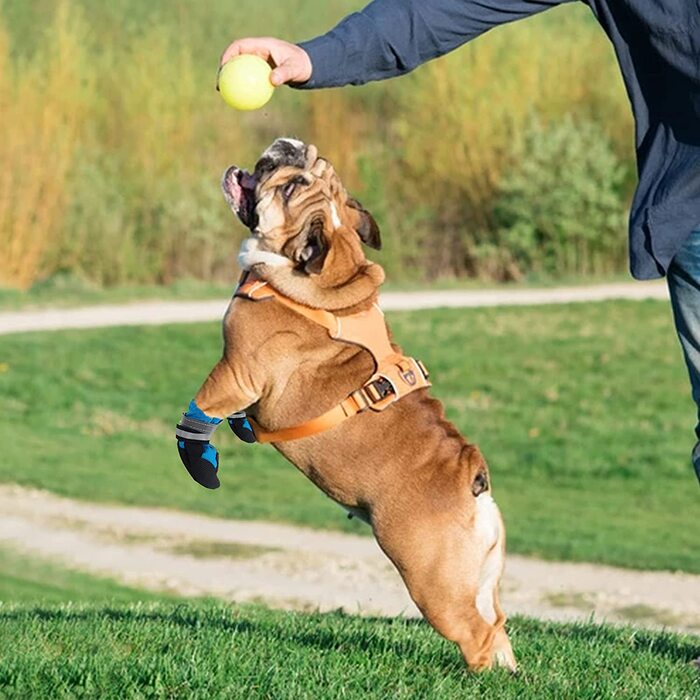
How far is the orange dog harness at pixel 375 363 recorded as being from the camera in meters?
4.71

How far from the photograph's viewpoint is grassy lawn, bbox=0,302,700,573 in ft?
42.0

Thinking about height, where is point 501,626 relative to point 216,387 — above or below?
below

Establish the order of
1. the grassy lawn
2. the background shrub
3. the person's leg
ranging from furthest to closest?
the background shrub
the grassy lawn
the person's leg

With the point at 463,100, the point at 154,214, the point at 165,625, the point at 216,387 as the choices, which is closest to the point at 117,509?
the point at 165,625

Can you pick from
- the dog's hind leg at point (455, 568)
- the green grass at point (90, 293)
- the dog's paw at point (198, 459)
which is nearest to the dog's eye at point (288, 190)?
the dog's paw at point (198, 459)

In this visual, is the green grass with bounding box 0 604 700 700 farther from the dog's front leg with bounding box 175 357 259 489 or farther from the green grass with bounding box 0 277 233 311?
the green grass with bounding box 0 277 233 311

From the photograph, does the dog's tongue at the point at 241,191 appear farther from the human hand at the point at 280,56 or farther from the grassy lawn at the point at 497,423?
the grassy lawn at the point at 497,423

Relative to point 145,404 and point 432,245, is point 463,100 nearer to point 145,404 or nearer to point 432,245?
point 432,245

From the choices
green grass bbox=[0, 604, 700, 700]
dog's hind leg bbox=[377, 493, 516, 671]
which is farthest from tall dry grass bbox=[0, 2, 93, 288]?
dog's hind leg bbox=[377, 493, 516, 671]

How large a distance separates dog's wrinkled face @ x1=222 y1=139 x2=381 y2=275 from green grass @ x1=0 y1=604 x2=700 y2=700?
1.30 m

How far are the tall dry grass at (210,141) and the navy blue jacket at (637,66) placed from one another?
64.7 feet

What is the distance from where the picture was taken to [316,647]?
538 cm

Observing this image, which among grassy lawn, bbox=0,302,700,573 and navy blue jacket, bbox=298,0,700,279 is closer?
navy blue jacket, bbox=298,0,700,279

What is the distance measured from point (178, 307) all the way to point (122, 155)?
5.29 m
